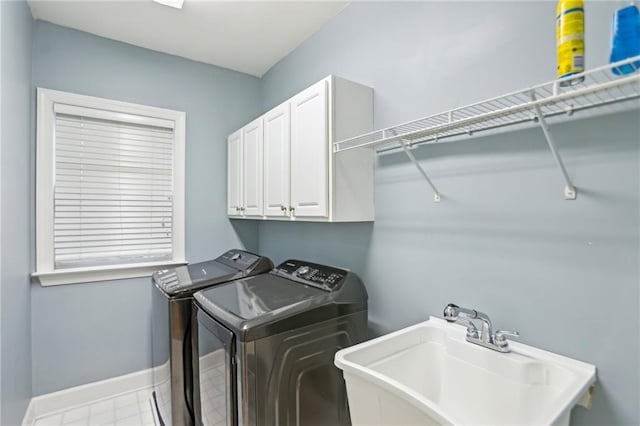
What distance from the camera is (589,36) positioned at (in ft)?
3.21

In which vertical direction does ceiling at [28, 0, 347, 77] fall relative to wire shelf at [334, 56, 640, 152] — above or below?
above

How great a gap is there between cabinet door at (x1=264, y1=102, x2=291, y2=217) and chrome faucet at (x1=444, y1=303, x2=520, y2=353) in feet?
3.64

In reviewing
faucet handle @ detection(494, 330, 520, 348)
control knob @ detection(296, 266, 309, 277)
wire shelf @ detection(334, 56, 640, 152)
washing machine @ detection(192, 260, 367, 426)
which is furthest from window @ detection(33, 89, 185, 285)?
faucet handle @ detection(494, 330, 520, 348)

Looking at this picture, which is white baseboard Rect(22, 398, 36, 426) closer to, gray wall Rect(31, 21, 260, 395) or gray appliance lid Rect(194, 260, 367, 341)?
gray wall Rect(31, 21, 260, 395)

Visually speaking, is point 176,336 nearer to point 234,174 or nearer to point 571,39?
point 234,174

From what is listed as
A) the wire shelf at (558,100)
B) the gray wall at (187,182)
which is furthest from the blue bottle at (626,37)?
the gray wall at (187,182)

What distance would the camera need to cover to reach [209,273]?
2105 millimetres

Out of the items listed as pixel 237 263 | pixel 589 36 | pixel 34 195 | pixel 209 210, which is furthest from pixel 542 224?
pixel 34 195

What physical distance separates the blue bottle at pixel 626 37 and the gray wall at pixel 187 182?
2.65m

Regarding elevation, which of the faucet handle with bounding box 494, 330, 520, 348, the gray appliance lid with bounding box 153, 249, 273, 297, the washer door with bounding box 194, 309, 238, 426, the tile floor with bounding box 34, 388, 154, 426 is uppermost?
the gray appliance lid with bounding box 153, 249, 273, 297

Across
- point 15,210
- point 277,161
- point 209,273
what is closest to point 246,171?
point 277,161

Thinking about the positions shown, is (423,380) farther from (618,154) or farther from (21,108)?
(21,108)

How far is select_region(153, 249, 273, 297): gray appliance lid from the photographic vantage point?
6.13 feet

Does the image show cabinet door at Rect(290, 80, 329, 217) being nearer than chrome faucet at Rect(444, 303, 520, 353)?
No
